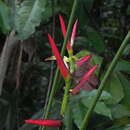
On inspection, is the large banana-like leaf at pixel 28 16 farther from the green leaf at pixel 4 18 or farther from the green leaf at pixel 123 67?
the green leaf at pixel 123 67

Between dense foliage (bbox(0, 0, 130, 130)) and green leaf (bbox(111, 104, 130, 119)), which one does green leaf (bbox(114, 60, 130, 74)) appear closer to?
dense foliage (bbox(0, 0, 130, 130))

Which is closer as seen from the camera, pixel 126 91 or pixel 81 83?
pixel 81 83

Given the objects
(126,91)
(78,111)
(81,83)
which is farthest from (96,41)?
(81,83)

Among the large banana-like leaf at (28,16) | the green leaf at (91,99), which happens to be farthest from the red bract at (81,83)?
the large banana-like leaf at (28,16)

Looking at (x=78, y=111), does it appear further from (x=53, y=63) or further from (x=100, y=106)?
(x=53, y=63)

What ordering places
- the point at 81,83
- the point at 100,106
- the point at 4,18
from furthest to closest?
1. the point at 4,18
2. the point at 100,106
3. the point at 81,83

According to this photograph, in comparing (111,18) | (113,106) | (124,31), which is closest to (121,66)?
(113,106)

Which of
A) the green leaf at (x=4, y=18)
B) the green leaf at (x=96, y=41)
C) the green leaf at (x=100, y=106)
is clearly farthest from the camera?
the green leaf at (x=96, y=41)

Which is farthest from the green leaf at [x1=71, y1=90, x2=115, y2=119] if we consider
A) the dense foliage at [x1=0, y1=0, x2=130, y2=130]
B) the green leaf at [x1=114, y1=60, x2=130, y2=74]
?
the green leaf at [x1=114, y1=60, x2=130, y2=74]
